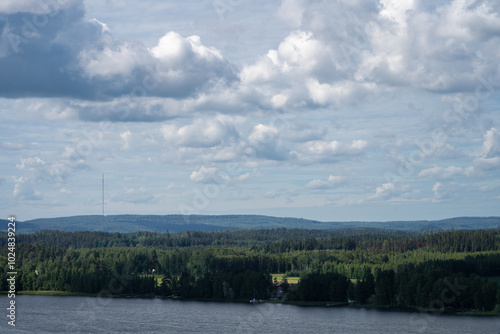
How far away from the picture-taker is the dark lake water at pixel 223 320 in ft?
272

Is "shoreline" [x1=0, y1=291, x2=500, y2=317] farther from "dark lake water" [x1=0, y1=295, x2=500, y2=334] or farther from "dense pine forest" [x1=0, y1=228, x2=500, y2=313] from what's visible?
"dark lake water" [x1=0, y1=295, x2=500, y2=334]

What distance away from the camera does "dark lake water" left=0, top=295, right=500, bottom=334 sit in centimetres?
8288

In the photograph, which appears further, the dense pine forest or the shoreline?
the dense pine forest

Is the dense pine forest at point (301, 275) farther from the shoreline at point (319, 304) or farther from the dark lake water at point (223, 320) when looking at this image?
the dark lake water at point (223, 320)

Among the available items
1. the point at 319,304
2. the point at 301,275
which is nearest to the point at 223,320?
the point at 319,304

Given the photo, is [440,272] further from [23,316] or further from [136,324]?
[23,316]

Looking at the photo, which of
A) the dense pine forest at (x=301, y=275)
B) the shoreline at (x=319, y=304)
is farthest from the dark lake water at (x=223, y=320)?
the dense pine forest at (x=301, y=275)

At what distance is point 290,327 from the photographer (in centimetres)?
8500

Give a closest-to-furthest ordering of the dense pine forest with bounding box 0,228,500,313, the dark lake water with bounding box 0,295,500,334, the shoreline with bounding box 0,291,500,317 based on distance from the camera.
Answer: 1. the dark lake water with bounding box 0,295,500,334
2. the shoreline with bounding box 0,291,500,317
3. the dense pine forest with bounding box 0,228,500,313

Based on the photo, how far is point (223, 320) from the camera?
92438mm

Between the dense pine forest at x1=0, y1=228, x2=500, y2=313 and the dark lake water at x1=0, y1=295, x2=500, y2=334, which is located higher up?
the dense pine forest at x1=0, y1=228, x2=500, y2=313

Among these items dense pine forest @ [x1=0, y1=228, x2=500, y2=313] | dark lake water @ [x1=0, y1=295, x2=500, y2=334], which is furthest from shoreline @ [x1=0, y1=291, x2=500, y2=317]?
dark lake water @ [x1=0, y1=295, x2=500, y2=334]

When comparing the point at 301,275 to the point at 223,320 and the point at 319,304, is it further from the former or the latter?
the point at 223,320

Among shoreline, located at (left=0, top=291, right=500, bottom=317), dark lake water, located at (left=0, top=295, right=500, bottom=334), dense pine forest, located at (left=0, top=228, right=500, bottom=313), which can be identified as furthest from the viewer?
dense pine forest, located at (left=0, top=228, right=500, bottom=313)
